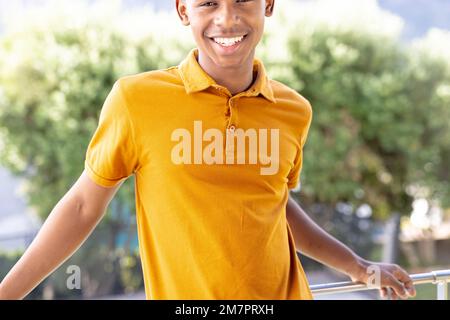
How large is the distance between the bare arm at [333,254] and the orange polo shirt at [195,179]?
12 cm

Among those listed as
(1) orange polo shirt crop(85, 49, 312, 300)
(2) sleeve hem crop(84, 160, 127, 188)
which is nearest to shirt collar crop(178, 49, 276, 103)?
(1) orange polo shirt crop(85, 49, 312, 300)

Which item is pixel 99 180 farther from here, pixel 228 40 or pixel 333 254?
pixel 333 254

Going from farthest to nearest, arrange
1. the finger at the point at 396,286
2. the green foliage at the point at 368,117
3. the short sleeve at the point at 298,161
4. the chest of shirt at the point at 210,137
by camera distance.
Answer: the green foliage at the point at 368,117 < the finger at the point at 396,286 < the short sleeve at the point at 298,161 < the chest of shirt at the point at 210,137

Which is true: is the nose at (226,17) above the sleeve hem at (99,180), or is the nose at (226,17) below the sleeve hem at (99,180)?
above

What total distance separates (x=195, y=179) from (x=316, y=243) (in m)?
0.23

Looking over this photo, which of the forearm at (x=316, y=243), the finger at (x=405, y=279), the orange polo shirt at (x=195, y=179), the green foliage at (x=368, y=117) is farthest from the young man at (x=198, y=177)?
the green foliage at (x=368, y=117)

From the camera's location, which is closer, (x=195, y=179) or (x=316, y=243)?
(x=195, y=179)

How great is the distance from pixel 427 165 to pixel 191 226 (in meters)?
4.81

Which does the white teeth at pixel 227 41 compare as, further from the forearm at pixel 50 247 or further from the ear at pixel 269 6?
the forearm at pixel 50 247

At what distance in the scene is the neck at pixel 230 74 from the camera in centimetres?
70

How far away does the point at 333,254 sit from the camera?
2.76 feet

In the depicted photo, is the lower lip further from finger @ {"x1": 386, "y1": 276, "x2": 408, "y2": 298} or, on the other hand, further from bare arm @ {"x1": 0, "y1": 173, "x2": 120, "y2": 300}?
finger @ {"x1": 386, "y1": 276, "x2": 408, "y2": 298}

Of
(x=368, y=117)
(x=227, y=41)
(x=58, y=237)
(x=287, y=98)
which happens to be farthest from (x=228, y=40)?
(x=368, y=117)
